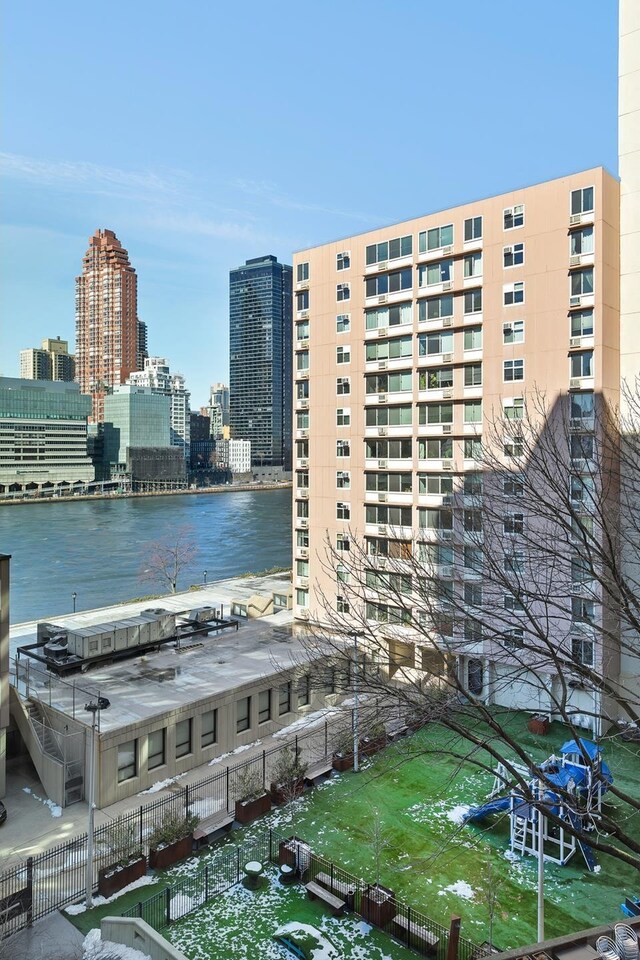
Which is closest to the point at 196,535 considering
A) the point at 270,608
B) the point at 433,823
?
the point at 270,608

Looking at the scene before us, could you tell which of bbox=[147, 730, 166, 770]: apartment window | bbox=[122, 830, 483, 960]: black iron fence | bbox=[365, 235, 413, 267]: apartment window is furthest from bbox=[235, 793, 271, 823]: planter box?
bbox=[365, 235, 413, 267]: apartment window

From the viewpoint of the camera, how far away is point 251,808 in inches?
708

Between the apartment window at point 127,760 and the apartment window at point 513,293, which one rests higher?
the apartment window at point 513,293

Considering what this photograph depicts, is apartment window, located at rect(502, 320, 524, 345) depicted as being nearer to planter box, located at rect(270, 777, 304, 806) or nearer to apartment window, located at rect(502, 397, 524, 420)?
apartment window, located at rect(502, 397, 524, 420)

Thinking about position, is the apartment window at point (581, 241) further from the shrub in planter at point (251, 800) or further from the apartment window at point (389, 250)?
the shrub in planter at point (251, 800)

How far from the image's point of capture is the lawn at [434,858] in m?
14.0

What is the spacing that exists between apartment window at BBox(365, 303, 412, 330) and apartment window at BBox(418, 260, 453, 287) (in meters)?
1.26

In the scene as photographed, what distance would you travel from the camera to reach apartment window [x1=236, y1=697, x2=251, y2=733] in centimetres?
2329

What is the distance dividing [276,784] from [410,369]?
18.4 metres

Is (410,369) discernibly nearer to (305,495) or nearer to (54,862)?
(305,495)

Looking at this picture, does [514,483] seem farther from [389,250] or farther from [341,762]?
[389,250]

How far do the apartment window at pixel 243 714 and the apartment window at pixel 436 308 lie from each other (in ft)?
59.0

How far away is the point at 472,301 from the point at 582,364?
18.7 feet

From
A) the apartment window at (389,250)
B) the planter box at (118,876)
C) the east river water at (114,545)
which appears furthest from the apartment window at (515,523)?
the east river water at (114,545)
